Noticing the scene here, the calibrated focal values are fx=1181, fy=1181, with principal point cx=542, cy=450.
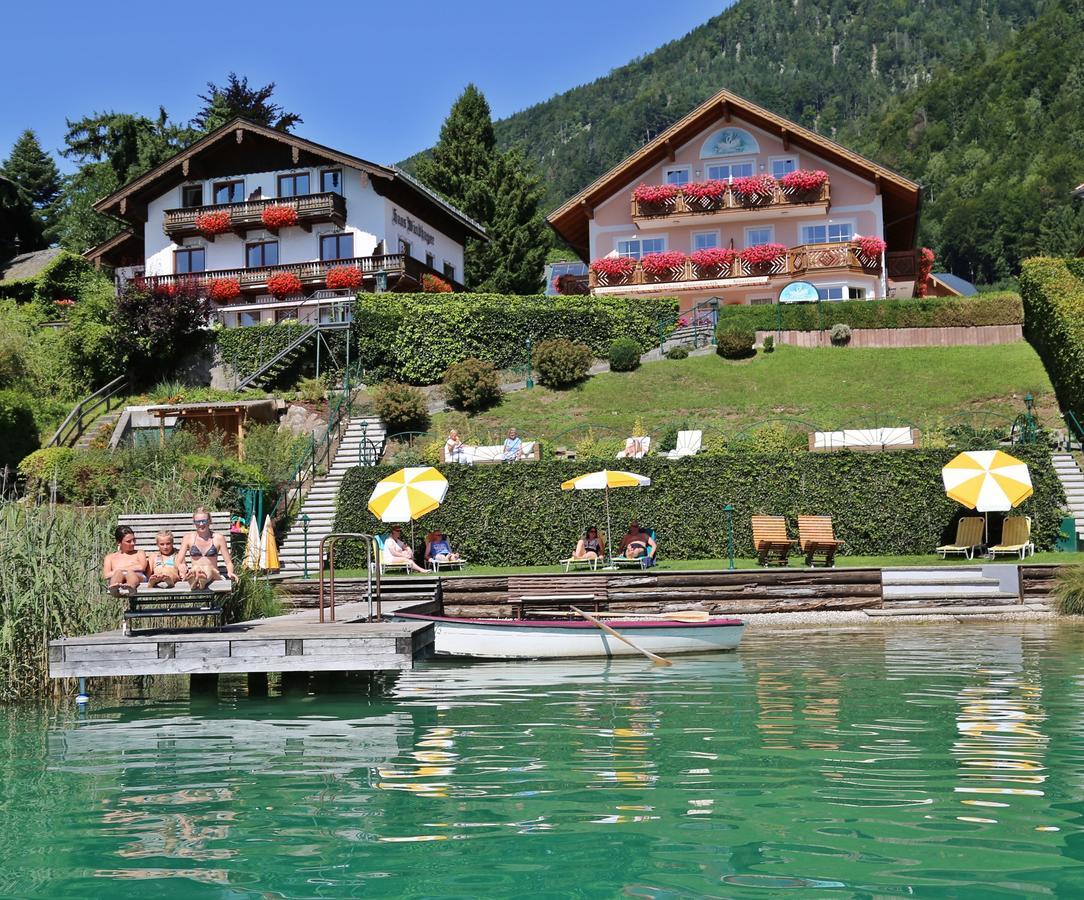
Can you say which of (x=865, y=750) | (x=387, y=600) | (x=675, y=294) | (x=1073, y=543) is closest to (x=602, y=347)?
(x=675, y=294)

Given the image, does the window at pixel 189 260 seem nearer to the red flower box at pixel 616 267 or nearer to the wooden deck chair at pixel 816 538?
the red flower box at pixel 616 267

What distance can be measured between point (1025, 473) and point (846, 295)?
993 inches

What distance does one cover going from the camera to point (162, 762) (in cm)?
1033

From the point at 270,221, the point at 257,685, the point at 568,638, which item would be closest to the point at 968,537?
the point at 568,638

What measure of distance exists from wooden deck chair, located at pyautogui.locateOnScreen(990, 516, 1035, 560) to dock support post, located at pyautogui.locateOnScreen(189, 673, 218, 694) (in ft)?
50.0

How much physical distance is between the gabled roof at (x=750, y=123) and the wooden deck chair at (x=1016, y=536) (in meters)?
27.5

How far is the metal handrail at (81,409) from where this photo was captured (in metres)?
36.2

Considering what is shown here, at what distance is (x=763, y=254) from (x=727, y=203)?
3180 mm

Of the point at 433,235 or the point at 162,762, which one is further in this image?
the point at 433,235

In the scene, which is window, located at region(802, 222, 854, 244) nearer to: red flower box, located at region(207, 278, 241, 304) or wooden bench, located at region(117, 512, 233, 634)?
red flower box, located at region(207, 278, 241, 304)

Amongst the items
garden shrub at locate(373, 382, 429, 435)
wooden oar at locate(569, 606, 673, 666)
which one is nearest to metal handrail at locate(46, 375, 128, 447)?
garden shrub at locate(373, 382, 429, 435)

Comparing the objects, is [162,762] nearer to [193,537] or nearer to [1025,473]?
[193,537]

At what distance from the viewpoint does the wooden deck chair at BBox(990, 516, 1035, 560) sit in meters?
23.0

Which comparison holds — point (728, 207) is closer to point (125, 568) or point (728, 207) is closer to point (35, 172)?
point (125, 568)
